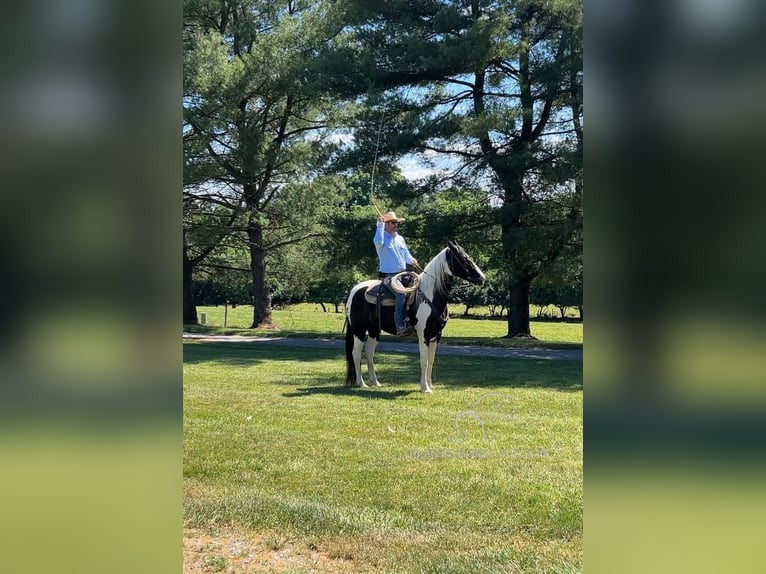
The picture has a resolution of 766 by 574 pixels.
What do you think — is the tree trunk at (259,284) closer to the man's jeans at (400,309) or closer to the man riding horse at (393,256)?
the man riding horse at (393,256)

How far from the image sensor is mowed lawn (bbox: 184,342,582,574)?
3.53 meters

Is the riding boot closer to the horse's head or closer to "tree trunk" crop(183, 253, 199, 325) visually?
the horse's head

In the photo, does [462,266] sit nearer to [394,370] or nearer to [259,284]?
[394,370]

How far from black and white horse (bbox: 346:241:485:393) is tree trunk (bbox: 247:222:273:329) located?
13687 millimetres

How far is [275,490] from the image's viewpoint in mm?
4656

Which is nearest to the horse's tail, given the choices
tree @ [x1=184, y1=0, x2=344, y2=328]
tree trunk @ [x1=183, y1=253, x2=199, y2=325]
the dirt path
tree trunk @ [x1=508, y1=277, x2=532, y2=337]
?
the dirt path

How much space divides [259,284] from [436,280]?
15.3 metres

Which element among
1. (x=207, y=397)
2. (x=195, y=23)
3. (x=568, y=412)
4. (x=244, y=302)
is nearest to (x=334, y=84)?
(x=195, y=23)

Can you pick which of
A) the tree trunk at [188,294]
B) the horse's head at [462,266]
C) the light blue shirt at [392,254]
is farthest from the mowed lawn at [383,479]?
the tree trunk at [188,294]

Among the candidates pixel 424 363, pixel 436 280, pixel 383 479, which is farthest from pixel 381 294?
pixel 383 479

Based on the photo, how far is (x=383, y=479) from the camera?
16.2 feet

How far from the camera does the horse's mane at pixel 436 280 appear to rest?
871cm
